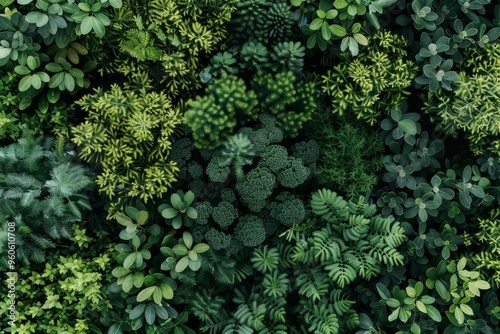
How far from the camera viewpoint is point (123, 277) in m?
2.75

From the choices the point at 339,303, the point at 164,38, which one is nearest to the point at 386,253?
the point at 339,303

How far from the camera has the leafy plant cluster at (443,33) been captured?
2.79 meters

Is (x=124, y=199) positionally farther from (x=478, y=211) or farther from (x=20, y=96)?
(x=478, y=211)

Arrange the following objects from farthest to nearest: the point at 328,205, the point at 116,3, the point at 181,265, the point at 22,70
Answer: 1. the point at 328,205
2. the point at 181,265
3. the point at 22,70
4. the point at 116,3

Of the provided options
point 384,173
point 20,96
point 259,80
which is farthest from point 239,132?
point 20,96

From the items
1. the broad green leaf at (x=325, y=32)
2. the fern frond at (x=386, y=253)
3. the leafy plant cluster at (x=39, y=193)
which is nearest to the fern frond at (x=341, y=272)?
the fern frond at (x=386, y=253)

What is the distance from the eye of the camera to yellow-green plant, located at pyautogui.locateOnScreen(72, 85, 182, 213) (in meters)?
2.62

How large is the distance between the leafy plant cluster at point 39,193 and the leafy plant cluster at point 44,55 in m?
0.15

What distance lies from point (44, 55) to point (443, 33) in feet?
7.18

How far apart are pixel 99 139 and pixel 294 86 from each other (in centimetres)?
110

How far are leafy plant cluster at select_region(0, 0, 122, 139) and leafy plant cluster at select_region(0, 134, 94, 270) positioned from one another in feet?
0.49

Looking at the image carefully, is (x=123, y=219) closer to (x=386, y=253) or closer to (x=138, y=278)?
(x=138, y=278)

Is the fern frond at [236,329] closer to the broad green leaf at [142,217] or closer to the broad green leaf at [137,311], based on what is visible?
the broad green leaf at [137,311]

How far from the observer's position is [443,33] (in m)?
2.81
